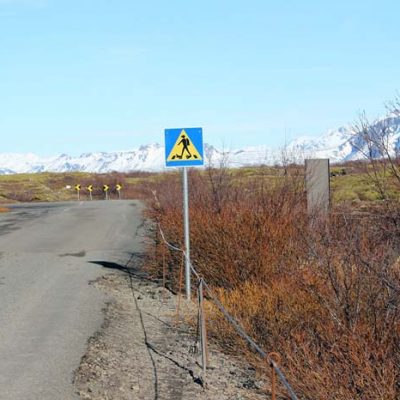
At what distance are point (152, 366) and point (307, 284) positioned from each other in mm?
2131

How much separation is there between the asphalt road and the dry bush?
1.88m

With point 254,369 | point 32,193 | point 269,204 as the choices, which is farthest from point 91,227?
point 32,193

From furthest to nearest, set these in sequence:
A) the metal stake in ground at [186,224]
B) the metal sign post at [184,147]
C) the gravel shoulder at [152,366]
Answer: the metal stake in ground at [186,224]
the metal sign post at [184,147]
the gravel shoulder at [152,366]

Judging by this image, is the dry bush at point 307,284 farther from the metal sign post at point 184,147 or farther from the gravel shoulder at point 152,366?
the metal sign post at point 184,147

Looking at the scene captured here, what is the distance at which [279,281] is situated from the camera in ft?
33.8

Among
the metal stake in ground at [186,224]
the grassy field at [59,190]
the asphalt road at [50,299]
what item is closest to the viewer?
the asphalt road at [50,299]

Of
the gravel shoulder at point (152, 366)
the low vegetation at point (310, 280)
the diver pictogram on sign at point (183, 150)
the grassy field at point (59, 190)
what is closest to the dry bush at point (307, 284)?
the low vegetation at point (310, 280)

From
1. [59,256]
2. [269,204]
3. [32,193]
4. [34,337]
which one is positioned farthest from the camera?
[32,193]

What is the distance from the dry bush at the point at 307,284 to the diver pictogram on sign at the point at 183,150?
1211 millimetres

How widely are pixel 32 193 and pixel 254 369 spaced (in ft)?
215

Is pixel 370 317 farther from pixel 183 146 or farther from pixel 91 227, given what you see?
pixel 91 227

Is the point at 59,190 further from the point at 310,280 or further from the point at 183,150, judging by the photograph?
the point at 310,280

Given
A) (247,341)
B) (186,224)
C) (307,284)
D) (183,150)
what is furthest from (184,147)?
(247,341)

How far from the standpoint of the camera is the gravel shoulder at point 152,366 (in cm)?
707
